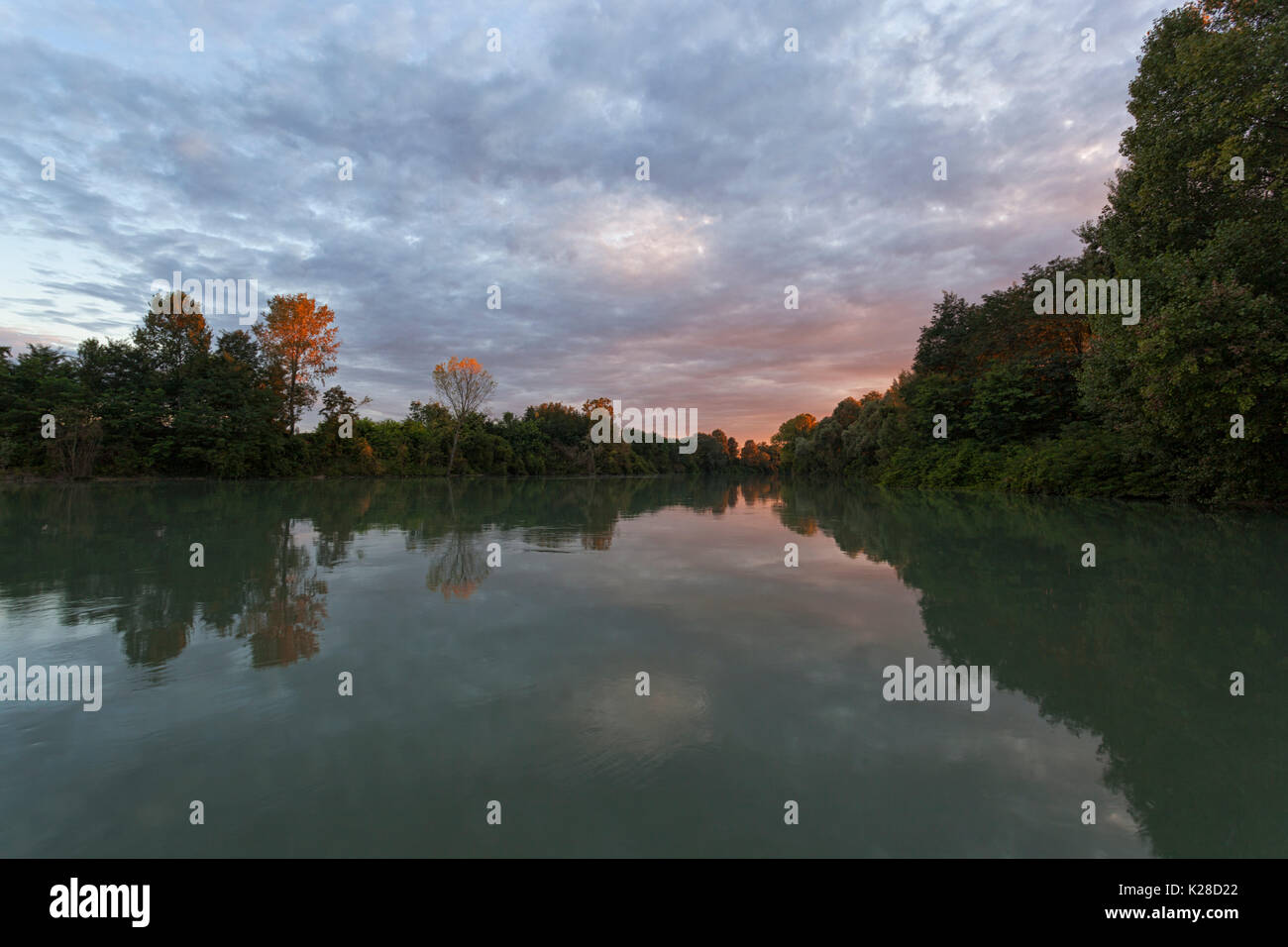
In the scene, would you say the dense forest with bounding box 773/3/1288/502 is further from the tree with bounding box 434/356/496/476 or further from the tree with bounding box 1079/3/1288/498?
the tree with bounding box 434/356/496/476

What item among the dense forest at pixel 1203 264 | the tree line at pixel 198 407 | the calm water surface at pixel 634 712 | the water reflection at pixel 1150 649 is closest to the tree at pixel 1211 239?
the dense forest at pixel 1203 264

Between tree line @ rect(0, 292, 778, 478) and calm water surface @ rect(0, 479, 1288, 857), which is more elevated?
tree line @ rect(0, 292, 778, 478)

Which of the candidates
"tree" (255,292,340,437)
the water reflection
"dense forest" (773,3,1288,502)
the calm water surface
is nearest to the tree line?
"tree" (255,292,340,437)

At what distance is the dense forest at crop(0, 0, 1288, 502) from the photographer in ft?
34.4

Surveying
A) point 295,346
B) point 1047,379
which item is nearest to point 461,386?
point 295,346

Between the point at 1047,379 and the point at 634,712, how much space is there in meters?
31.7

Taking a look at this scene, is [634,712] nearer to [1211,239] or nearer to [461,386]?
[1211,239]

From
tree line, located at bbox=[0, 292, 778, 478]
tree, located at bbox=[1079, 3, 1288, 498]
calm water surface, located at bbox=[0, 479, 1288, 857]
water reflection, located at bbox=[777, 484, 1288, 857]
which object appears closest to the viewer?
calm water surface, located at bbox=[0, 479, 1288, 857]

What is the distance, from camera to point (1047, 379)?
2677 centimetres

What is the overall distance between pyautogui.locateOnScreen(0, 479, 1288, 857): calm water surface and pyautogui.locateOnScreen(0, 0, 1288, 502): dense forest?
22.5 feet

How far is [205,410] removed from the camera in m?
29.2
